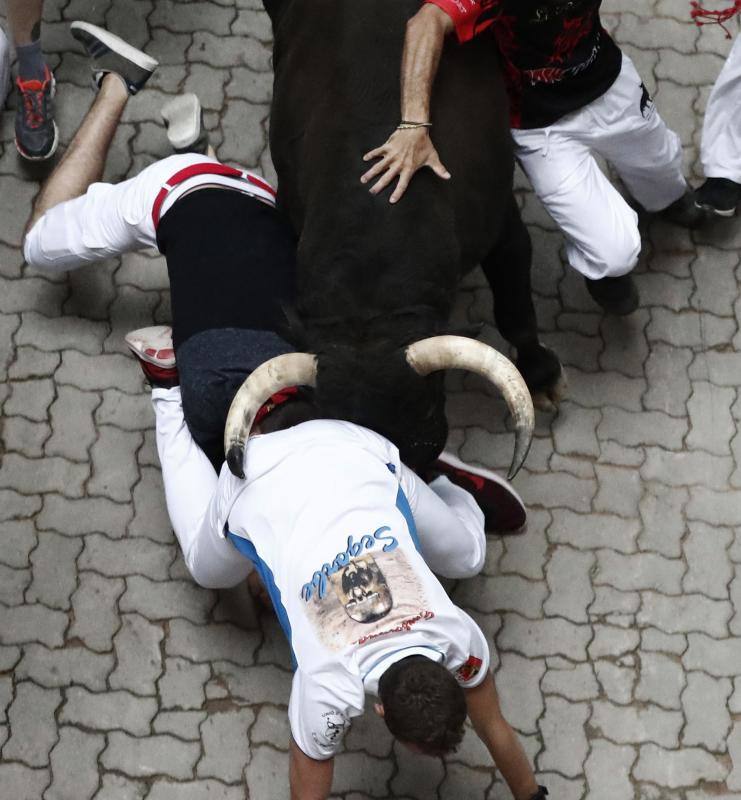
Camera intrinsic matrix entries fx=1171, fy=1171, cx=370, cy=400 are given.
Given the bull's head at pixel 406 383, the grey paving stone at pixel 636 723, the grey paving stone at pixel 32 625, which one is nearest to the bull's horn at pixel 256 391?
the bull's head at pixel 406 383

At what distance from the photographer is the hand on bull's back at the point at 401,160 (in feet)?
12.6

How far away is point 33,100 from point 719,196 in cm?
311

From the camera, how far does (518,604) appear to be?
4754mm

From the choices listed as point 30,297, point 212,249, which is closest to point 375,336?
point 212,249

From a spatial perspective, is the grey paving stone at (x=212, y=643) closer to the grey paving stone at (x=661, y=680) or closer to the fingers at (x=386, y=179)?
the grey paving stone at (x=661, y=680)

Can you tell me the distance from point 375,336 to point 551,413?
156cm

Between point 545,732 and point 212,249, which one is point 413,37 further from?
Answer: point 545,732

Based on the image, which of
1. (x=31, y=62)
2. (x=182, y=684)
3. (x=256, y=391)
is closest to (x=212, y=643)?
(x=182, y=684)

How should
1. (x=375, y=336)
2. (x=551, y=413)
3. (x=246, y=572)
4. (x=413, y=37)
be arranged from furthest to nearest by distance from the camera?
(x=551, y=413), (x=246, y=572), (x=413, y=37), (x=375, y=336)

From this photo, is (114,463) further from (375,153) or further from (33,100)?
(375,153)

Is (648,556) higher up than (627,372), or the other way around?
(627,372)

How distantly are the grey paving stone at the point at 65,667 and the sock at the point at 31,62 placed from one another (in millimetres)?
2523

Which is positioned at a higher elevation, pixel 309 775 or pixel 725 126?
pixel 725 126

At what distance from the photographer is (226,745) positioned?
4.52 meters
